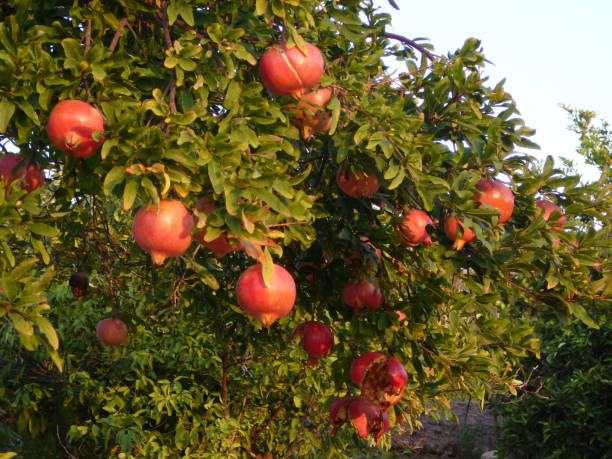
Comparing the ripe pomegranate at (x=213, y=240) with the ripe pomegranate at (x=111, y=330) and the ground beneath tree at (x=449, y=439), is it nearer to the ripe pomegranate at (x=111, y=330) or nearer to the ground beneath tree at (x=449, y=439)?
the ripe pomegranate at (x=111, y=330)

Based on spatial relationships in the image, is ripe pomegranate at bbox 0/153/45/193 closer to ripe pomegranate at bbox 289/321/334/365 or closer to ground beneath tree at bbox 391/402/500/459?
ripe pomegranate at bbox 289/321/334/365

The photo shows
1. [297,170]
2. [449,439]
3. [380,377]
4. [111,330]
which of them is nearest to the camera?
[380,377]

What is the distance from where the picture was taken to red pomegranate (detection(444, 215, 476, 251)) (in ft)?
6.31

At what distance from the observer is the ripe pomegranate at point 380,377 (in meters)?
2.29

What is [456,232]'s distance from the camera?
1935 millimetres

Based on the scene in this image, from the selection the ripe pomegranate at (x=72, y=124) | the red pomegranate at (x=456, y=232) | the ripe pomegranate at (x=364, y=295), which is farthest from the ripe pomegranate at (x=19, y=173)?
the red pomegranate at (x=456, y=232)

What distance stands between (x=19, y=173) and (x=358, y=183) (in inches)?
47.6

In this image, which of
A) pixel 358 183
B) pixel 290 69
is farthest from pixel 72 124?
pixel 358 183

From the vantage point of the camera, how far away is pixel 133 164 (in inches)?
59.0

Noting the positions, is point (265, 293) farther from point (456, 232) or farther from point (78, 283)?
point (78, 283)

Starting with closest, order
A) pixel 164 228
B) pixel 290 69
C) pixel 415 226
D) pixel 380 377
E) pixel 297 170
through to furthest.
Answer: pixel 164 228 < pixel 290 69 < pixel 415 226 < pixel 380 377 < pixel 297 170

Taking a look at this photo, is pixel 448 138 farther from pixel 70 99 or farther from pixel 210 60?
pixel 70 99

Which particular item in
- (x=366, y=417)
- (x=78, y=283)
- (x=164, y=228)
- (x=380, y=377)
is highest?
(x=164, y=228)

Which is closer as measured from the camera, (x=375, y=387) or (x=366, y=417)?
(x=375, y=387)
